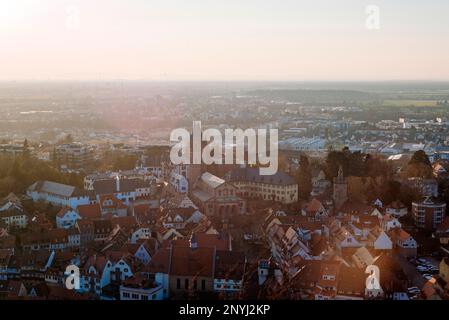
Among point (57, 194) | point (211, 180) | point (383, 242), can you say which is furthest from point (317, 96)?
point (383, 242)

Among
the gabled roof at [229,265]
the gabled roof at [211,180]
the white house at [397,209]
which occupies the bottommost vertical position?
the white house at [397,209]

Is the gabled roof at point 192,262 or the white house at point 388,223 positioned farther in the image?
the white house at point 388,223

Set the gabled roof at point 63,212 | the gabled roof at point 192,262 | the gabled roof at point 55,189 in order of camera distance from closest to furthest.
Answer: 1. the gabled roof at point 192,262
2. the gabled roof at point 63,212
3. the gabled roof at point 55,189

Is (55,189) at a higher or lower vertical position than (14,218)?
higher

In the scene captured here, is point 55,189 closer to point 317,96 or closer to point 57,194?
point 57,194

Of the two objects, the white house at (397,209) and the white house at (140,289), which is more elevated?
the white house at (140,289)

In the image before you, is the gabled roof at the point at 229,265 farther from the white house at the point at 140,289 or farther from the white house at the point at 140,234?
the white house at the point at 140,234

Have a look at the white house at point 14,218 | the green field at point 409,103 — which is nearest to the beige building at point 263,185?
the white house at point 14,218

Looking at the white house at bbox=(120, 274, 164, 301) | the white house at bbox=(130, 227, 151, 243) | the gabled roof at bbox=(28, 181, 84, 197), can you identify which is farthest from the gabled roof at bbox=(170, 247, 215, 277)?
the gabled roof at bbox=(28, 181, 84, 197)

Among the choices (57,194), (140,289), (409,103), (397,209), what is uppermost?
(409,103)

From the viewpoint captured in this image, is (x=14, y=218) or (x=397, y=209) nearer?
(x=14, y=218)
